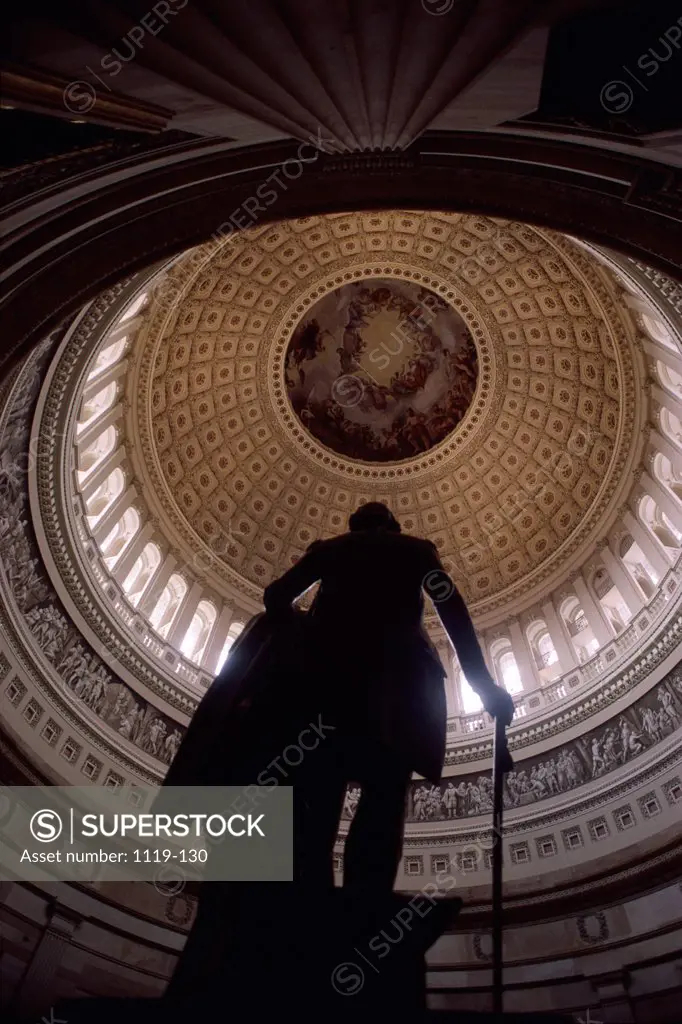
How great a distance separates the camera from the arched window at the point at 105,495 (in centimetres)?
1752

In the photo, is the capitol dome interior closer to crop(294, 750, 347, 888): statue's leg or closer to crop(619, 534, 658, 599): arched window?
crop(619, 534, 658, 599): arched window

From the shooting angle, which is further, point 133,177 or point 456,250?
point 456,250

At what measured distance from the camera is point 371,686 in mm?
3830

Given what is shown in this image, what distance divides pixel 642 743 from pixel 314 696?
12.6 meters

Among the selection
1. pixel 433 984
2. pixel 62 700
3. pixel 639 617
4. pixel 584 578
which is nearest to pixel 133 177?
pixel 62 700

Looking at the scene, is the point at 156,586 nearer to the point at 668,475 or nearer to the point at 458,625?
the point at 668,475

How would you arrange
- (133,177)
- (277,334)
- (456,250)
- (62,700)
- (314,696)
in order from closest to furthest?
(314,696), (133,177), (62,700), (456,250), (277,334)

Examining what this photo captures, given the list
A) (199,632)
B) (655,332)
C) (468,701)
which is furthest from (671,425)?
(199,632)

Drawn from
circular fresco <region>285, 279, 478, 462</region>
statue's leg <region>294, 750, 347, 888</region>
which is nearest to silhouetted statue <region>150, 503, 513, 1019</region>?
statue's leg <region>294, 750, 347, 888</region>

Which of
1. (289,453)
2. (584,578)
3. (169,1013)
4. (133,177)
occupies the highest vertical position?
(289,453)

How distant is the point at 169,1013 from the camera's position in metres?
2.76

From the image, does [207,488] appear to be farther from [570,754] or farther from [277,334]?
[570,754]

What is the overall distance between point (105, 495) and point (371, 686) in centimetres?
1656

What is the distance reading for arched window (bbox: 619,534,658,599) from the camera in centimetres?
1679
